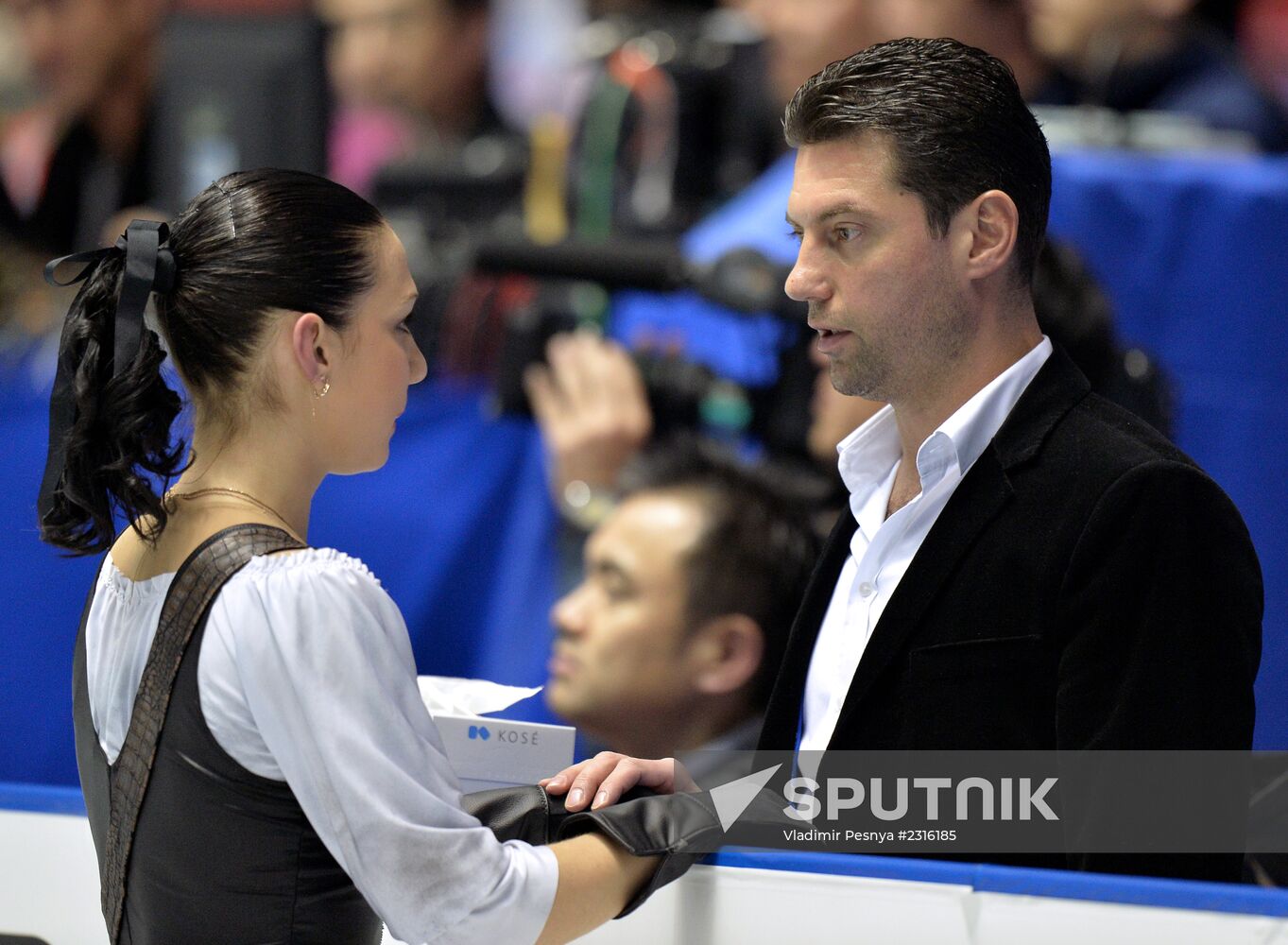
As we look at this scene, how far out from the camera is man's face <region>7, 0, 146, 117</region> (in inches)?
189

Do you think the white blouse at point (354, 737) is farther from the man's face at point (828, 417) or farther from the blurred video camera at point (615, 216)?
the blurred video camera at point (615, 216)

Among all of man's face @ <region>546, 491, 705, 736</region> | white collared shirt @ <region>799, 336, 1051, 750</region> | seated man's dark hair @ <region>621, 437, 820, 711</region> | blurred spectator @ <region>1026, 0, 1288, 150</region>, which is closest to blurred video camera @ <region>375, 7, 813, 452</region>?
seated man's dark hair @ <region>621, 437, 820, 711</region>

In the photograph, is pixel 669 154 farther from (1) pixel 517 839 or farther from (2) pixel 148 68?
(1) pixel 517 839

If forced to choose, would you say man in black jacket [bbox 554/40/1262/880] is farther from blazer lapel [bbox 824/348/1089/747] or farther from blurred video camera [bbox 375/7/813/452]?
blurred video camera [bbox 375/7/813/452]

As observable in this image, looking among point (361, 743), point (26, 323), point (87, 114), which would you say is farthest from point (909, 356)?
point (87, 114)

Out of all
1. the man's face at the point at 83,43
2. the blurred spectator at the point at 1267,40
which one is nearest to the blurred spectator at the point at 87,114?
the man's face at the point at 83,43

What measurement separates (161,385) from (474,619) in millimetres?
1613

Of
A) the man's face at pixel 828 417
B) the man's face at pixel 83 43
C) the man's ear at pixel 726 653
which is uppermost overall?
the man's face at pixel 83 43

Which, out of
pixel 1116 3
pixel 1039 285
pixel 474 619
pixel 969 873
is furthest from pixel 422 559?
pixel 1116 3

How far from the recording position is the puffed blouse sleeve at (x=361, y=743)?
1177 millimetres

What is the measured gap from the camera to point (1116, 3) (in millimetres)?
3492

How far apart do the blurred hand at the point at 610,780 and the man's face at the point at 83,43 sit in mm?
3952

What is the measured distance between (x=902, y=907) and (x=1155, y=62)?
8.61 ft

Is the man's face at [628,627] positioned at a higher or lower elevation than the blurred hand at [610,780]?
higher
